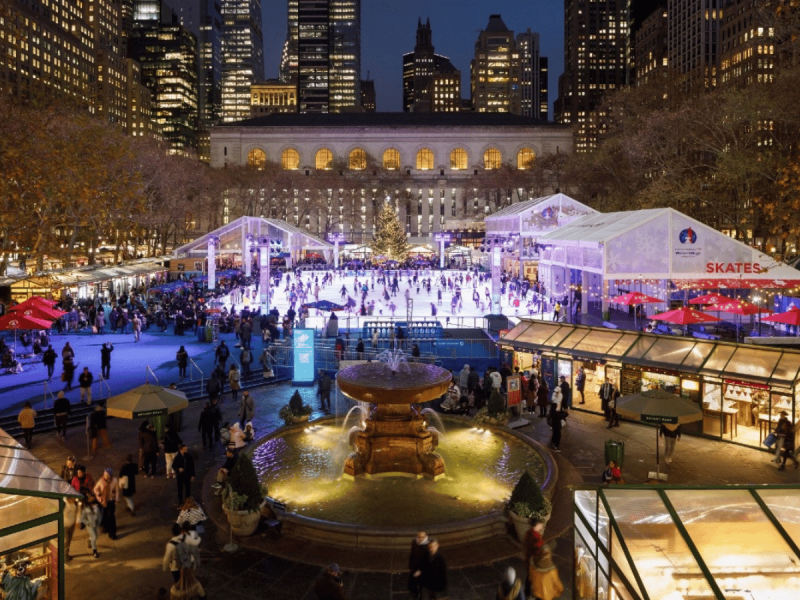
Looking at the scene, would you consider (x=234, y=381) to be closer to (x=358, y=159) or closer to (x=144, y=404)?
(x=144, y=404)

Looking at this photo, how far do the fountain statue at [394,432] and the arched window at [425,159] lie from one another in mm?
93674

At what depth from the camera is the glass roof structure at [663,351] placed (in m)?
13.7

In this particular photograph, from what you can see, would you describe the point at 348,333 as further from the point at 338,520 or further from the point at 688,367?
the point at 338,520

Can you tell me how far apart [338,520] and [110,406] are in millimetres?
A: 5278

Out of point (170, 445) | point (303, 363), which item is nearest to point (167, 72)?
point (303, 363)

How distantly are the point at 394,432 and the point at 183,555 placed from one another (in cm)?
482

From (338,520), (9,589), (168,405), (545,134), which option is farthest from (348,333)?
(545,134)

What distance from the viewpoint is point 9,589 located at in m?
6.41

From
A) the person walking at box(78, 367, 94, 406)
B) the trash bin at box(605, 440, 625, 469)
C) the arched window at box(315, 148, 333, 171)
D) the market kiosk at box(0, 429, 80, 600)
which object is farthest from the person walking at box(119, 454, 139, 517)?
the arched window at box(315, 148, 333, 171)

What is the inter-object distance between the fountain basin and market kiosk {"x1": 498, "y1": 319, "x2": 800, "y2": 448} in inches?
162

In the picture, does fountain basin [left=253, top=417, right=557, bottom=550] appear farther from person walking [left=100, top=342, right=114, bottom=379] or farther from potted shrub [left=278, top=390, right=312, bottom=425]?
person walking [left=100, top=342, right=114, bottom=379]

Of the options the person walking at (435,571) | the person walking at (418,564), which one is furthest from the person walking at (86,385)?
the person walking at (435,571)

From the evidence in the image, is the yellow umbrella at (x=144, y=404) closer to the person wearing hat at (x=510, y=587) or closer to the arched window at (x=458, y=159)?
the person wearing hat at (x=510, y=587)

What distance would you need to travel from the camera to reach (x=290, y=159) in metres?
102
